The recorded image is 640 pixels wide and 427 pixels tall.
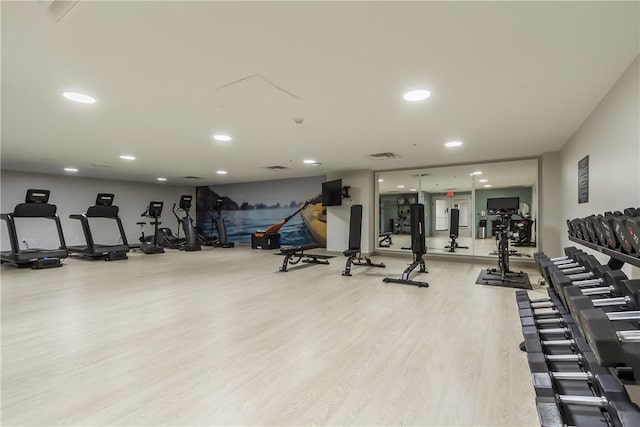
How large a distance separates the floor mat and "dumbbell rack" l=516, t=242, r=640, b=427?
2873mm

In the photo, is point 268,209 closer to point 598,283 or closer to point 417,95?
point 417,95

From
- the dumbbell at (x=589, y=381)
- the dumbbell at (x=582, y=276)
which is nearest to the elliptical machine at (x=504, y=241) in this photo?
the dumbbell at (x=582, y=276)

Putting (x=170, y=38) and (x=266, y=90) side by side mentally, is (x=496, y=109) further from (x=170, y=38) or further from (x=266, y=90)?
(x=170, y=38)

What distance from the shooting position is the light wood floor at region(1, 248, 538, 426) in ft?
5.75

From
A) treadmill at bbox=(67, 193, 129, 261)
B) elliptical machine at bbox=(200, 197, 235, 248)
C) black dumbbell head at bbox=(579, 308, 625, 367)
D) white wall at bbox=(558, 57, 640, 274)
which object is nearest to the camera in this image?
black dumbbell head at bbox=(579, 308, 625, 367)

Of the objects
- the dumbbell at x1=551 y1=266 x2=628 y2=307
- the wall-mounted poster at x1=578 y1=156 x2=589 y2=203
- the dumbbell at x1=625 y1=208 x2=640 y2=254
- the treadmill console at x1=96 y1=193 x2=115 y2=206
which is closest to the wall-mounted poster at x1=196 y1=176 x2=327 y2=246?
the treadmill console at x1=96 y1=193 x2=115 y2=206

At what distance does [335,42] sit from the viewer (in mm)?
1981

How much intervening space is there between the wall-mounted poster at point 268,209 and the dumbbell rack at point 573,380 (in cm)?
702

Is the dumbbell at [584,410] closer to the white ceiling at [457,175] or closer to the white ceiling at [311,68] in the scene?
the white ceiling at [311,68]

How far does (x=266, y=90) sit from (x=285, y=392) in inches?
95.5

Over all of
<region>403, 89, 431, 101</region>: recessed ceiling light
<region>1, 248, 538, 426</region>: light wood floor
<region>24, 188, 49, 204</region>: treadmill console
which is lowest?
<region>1, 248, 538, 426</region>: light wood floor

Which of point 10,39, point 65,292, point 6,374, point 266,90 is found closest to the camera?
point 10,39

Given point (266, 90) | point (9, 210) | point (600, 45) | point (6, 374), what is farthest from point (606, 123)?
point (9, 210)

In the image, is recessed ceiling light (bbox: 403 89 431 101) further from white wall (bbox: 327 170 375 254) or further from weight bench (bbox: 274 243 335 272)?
white wall (bbox: 327 170 375 254)
